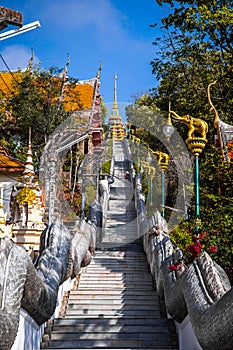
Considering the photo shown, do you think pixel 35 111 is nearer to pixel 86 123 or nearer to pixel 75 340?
pixel 86 123

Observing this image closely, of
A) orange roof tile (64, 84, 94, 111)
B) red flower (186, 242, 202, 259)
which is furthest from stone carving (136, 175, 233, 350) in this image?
orange roof tile (64, 84, 94, 111)

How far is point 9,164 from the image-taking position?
71.7 feet

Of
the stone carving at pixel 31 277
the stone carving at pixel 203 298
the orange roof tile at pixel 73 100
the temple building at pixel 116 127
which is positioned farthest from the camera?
the temple building at pixel 116 127

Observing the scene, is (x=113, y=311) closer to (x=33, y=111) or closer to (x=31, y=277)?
(x=31, y=277)

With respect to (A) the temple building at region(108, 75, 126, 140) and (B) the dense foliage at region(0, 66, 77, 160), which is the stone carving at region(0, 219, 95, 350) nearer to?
(B) the dense foliage at region(0, 66, 77, 160)

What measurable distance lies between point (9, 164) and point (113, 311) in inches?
574

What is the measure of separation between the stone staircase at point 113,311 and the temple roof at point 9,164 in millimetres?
8498

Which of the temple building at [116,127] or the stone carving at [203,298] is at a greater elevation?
the temple building at [116,127]

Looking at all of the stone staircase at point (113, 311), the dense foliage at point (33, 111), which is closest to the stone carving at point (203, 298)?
the stone staircase at point (113, 311)

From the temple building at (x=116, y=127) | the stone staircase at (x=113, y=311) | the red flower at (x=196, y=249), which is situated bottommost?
the stone staircase at (x=113, y=311)

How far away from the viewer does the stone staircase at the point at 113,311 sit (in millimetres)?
6910

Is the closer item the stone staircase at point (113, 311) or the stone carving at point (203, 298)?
the stone carving at point (203, 298)

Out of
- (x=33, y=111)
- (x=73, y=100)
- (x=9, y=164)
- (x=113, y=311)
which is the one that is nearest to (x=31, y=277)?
(x=113, y=311)

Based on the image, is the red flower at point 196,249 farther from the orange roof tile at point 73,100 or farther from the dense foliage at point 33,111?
the orange roof tile at point 73,100
